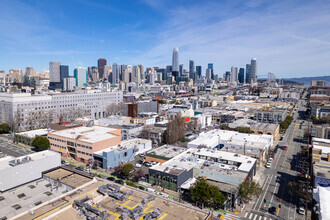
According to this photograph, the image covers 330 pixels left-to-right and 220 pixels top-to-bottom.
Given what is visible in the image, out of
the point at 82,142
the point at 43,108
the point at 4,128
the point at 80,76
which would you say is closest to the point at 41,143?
the point at 82,142

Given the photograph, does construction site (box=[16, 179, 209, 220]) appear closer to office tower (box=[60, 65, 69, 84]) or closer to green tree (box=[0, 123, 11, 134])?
green tree (box=[0, 123, 11, 134])

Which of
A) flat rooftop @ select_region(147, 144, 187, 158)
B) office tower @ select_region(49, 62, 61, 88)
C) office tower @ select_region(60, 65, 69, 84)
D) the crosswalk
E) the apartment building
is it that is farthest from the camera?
office tower @ select_region(60, 65, 69, 84)

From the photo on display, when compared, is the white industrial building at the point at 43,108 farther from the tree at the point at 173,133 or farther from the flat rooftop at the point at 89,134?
the tree at the point at 173,133

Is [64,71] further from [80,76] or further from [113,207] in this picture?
[113,207]

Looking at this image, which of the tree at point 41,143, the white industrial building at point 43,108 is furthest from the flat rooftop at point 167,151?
the white industrial building at point 43,108

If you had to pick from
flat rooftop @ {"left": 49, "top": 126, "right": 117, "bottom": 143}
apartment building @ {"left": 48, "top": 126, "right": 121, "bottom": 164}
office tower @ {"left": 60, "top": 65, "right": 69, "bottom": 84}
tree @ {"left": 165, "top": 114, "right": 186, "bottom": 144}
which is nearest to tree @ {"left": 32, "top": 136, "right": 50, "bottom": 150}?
apartment building @ {"left": 48, "top": 126, "right": 121, "bottom": 164}

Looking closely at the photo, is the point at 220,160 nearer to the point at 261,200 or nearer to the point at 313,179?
the point at 261,200
